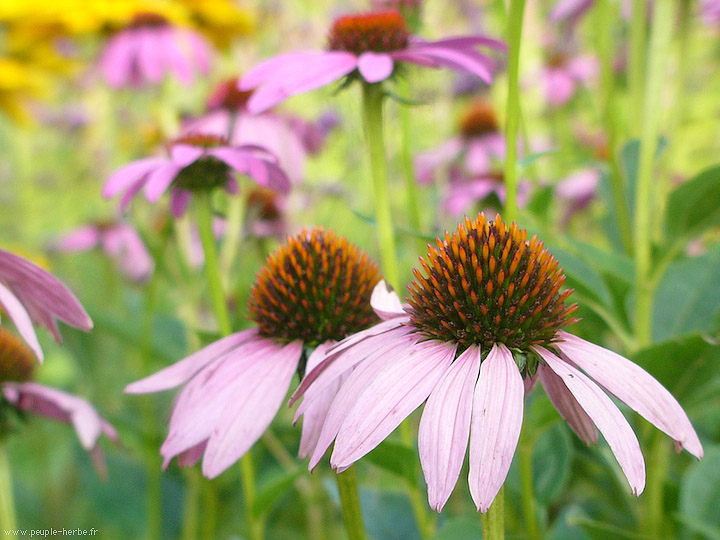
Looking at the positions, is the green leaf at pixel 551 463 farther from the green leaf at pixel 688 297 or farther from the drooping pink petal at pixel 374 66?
the drooping pink petal at pixel 374 66

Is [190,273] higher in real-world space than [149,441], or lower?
higher

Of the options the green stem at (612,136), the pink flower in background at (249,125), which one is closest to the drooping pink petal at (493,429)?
the green stem at (612,136)

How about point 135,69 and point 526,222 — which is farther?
point 135,69

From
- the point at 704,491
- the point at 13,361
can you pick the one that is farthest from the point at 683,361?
the point at 13,361

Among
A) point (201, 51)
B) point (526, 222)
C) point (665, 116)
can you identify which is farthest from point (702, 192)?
point (665, 116)

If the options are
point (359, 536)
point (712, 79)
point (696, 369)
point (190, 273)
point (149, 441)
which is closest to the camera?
point (359, 536)

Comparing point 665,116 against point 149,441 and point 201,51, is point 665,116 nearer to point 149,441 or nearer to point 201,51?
point 201,51
